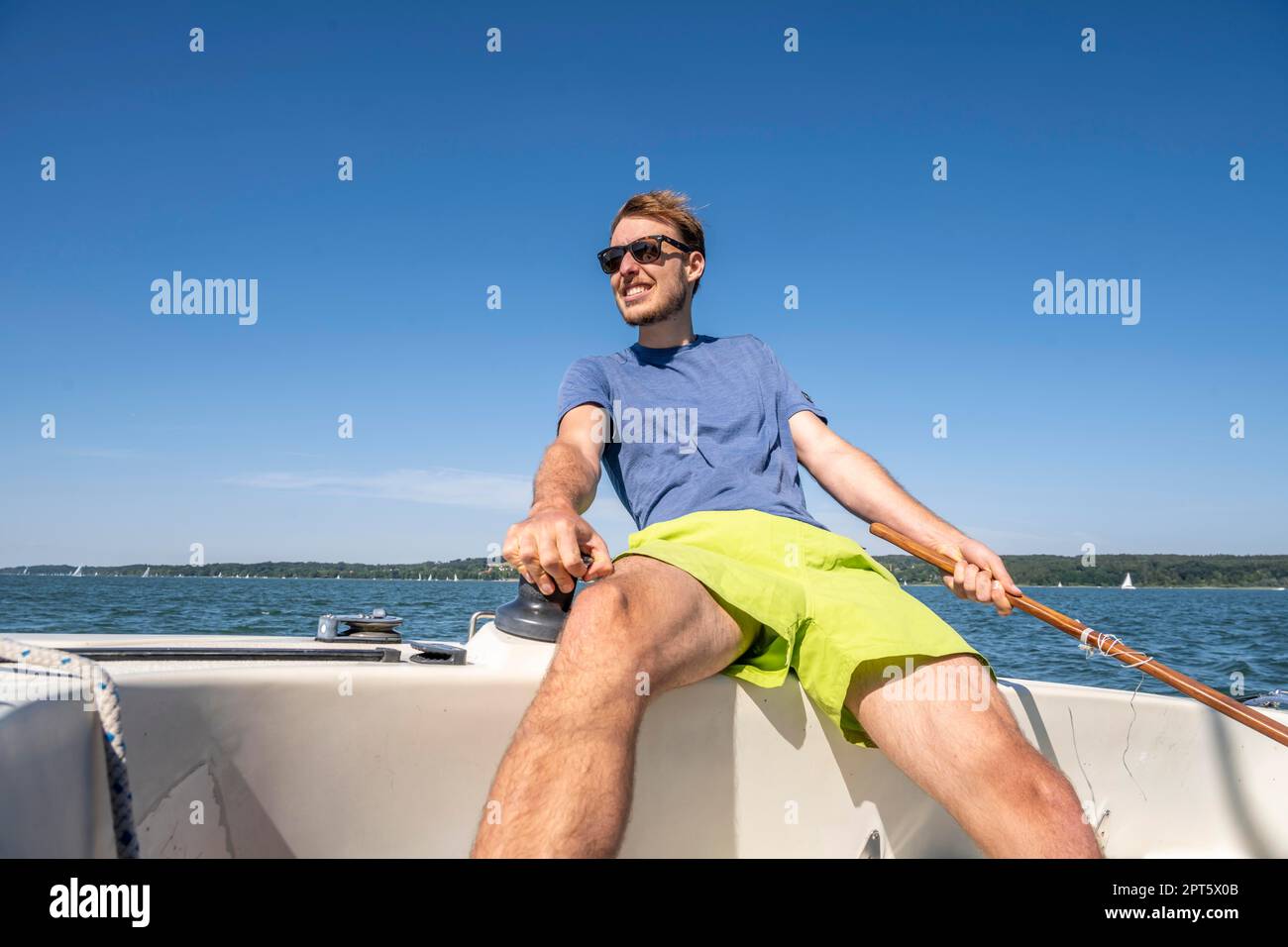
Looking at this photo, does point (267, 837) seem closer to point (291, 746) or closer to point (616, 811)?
point (291, 746)

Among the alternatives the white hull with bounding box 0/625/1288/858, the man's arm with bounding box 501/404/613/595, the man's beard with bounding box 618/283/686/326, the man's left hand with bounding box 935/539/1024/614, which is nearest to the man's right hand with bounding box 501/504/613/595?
the man's arm with bounding box 501/404/613/595

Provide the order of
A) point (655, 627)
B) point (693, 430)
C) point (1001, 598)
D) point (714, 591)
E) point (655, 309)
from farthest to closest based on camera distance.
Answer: point (655, 309), point (693, 430), point (1001, 598), point (714, 591), point (655, 627)

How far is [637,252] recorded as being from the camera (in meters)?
2.05

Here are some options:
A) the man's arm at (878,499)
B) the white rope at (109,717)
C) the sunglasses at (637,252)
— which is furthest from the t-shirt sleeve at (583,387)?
the white rope at (109,717)

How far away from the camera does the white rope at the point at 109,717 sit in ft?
2.67

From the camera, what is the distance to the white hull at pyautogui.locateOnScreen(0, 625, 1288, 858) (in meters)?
1.15

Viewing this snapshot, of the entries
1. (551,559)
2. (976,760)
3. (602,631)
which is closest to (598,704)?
(602,631)

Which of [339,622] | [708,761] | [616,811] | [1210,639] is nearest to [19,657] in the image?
[616,811]

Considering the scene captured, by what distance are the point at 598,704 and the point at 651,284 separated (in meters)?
1.24

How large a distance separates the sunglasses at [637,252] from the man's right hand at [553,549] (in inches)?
41.2

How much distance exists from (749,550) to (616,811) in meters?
0.62

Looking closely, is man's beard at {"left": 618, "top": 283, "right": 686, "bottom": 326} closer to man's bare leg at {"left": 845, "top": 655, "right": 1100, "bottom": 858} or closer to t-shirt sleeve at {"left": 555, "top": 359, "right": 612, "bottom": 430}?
t-shirt sleeve at {"left": 555, "top": 359, "right": 612, "bottom": 430}

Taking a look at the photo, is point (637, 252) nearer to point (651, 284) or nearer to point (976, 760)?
point (651, 284)

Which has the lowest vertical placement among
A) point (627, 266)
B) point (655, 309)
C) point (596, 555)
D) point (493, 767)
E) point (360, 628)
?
point (493, 767)
